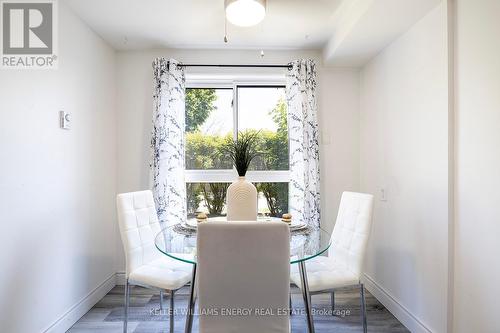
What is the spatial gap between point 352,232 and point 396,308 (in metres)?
0.86

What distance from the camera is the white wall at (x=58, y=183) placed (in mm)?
1650

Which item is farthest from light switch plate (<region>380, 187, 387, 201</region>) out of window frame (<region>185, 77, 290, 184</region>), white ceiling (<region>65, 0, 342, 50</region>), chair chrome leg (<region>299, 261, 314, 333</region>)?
white ceiling (<region>65, 0, 342, 50</region>)

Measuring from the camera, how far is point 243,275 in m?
1.31

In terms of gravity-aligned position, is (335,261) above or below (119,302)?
above

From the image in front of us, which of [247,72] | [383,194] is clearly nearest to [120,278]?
[247,72]

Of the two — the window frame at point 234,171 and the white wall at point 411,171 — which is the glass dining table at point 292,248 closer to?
the white wall at point 411,171

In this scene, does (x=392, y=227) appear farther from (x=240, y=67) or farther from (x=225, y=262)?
(x=240, y=67)

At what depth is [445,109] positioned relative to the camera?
177cm

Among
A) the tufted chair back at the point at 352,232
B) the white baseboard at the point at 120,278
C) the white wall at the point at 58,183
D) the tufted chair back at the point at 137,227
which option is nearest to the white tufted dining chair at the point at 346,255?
the tufted chair back at the point at 352,232

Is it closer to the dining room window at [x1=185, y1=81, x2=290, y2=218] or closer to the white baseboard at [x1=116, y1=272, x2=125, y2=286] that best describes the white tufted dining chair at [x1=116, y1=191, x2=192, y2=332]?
the dining room window at [x1=185, y1=81, x2=290, y2=218]

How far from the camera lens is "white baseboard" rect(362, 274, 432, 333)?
203 cm

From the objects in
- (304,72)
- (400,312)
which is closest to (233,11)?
(304,72)

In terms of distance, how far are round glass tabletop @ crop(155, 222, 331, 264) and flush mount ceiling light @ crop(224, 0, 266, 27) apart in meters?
1.53

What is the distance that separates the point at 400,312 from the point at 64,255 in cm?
264
